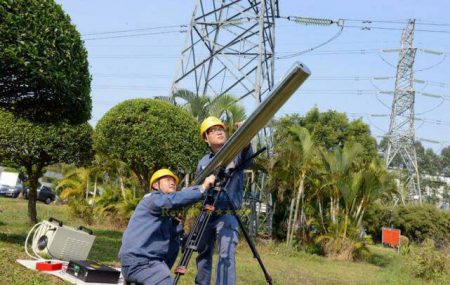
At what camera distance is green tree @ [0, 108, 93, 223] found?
462 inches

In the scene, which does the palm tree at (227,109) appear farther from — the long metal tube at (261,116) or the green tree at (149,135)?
the long metal tube at (261,116)

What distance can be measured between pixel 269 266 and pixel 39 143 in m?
5.51

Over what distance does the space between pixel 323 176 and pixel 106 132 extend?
7.30 meters

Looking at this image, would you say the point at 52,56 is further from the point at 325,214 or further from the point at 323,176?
the point at 325,214

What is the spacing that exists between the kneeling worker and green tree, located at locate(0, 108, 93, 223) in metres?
7.52

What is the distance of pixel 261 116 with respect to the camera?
3234 mm

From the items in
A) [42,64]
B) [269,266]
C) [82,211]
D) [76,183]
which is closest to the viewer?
[42,64]

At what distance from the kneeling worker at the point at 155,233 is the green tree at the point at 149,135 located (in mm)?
6483

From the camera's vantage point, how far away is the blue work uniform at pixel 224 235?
4141 mm

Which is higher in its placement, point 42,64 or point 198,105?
point 198,105

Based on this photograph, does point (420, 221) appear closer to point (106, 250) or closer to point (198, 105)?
point (198, 105)

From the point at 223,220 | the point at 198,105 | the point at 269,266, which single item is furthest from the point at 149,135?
the point at 223,220

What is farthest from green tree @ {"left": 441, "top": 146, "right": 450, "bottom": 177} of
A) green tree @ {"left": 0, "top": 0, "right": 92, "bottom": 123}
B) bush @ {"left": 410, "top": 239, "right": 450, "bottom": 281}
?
green tree @ {"left": 0, "top": 0, "right": 92, "bottom": 123}

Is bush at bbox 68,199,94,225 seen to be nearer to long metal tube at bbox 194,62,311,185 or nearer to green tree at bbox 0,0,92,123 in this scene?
green tree at bbox 0,0,92,123
